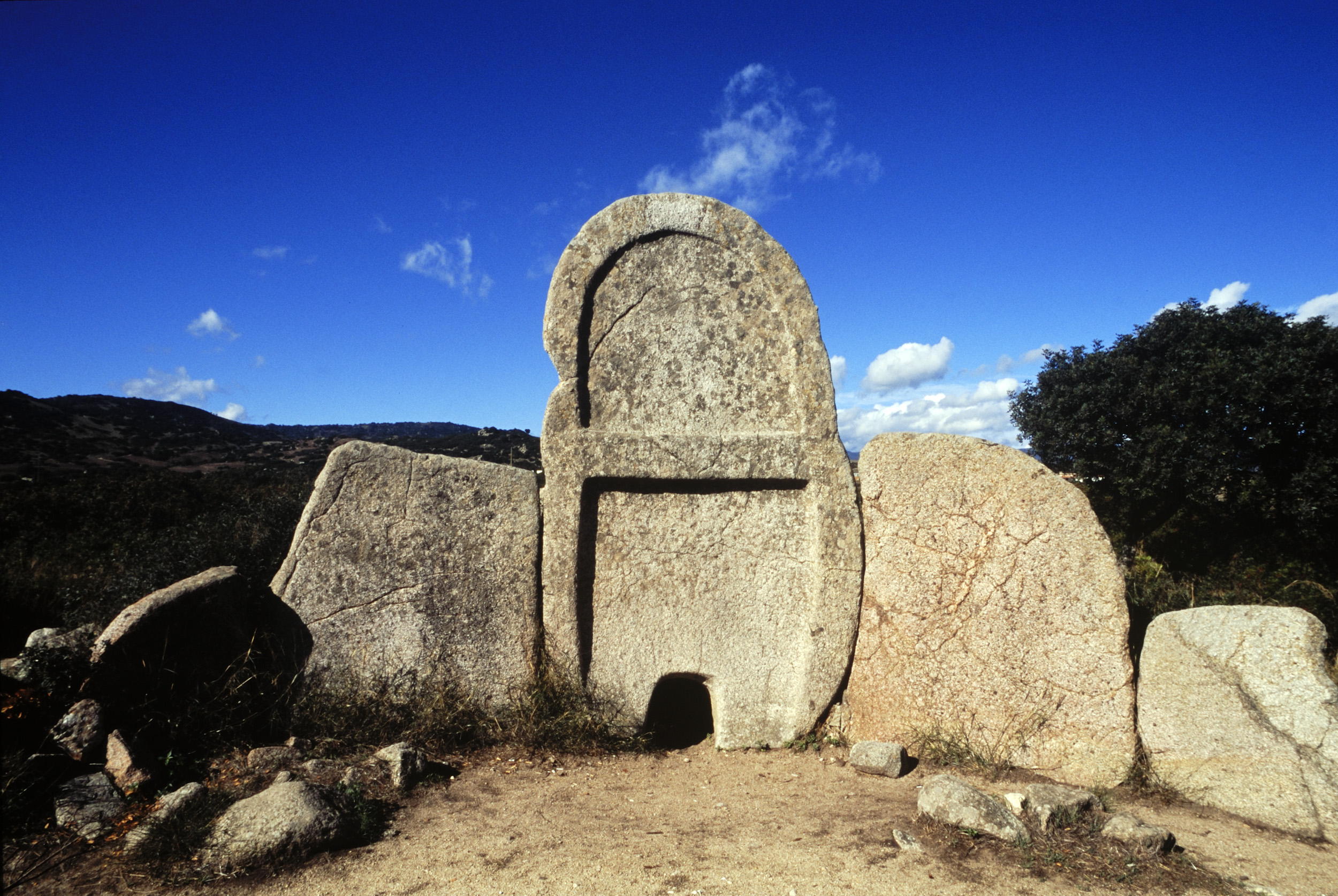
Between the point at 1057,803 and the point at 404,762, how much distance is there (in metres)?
2.98

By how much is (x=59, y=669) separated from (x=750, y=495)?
11.5 feet

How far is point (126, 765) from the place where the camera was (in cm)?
307

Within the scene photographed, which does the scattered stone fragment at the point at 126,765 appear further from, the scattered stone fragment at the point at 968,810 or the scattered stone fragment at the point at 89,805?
the scattered stone fragment at the point at 968,810

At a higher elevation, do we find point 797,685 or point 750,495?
point 750,495

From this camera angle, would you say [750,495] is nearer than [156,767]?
No

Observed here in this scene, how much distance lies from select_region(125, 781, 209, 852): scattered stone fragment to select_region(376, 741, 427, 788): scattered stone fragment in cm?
75

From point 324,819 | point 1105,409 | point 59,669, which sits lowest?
point 324,819

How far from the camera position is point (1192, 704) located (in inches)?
139

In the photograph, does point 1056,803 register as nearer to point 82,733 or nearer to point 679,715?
point 679,715

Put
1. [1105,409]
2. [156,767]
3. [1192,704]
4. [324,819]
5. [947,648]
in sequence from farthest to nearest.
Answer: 1. [1105,409]
2. [947,648]
3. [1192,704]
4. [156,767]
5. [324,819]

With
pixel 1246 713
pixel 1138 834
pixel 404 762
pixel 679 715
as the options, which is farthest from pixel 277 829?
pixel 1246 713

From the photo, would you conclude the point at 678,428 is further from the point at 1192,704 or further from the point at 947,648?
the point at 1192,704

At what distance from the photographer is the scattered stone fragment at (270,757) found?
11.1 ft

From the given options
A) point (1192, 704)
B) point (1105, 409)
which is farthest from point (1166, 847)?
point (1105, 409)
